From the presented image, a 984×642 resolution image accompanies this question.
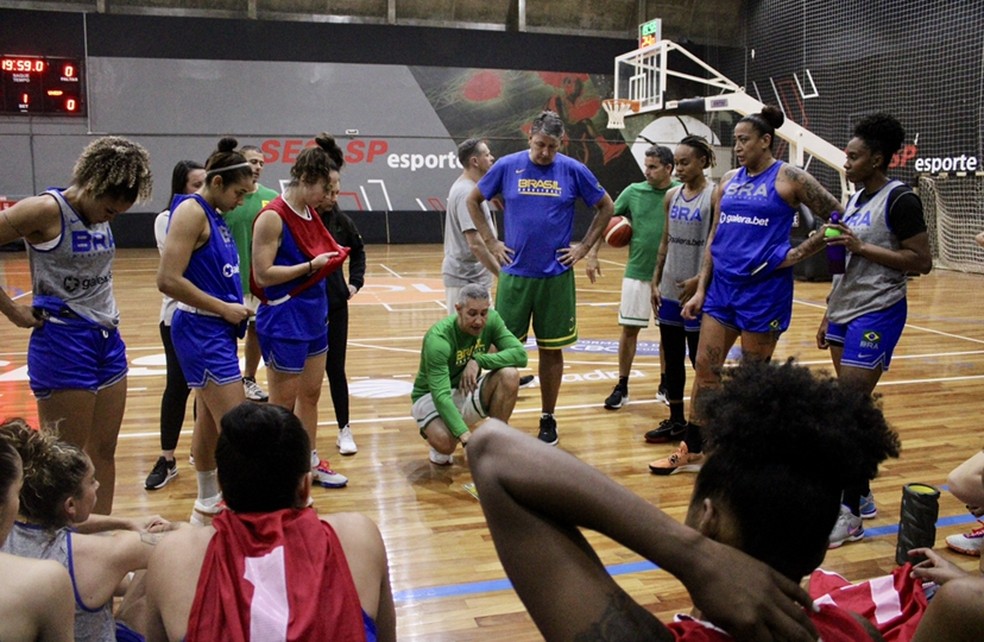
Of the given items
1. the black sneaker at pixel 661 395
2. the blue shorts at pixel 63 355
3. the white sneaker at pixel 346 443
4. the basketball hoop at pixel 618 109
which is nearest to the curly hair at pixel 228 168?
the blue shorts at pixel 63 355

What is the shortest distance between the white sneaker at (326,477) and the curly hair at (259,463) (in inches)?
102

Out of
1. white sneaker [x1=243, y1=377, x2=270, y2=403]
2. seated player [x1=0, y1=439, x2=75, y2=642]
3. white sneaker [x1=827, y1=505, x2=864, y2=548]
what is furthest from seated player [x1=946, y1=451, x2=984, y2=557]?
white sneaker [x1=243, y1=377, x2=270, y2=403]

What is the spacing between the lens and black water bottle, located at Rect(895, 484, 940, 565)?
3.29 meters

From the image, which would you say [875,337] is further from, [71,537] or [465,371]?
[71,537]

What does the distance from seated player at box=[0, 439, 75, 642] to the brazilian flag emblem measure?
3.36 meters

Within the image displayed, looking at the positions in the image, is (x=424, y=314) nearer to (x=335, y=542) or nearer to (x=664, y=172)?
(x=664, y=172)

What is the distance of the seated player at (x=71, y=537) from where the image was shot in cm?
200

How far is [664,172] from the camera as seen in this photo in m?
6.00

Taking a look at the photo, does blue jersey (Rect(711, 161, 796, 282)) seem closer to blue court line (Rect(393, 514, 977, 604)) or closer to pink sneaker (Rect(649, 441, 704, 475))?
pink sneaker (Rect(649, 441, 704, 475))

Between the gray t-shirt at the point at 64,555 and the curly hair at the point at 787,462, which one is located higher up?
the curly hair at the point at 787,462

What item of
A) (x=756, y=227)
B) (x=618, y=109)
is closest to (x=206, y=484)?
(x=756, y=227)

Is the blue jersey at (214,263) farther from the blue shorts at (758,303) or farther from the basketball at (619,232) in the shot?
the basketball at (619,232)

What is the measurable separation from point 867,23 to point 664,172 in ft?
40.8

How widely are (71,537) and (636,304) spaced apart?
183 inches
